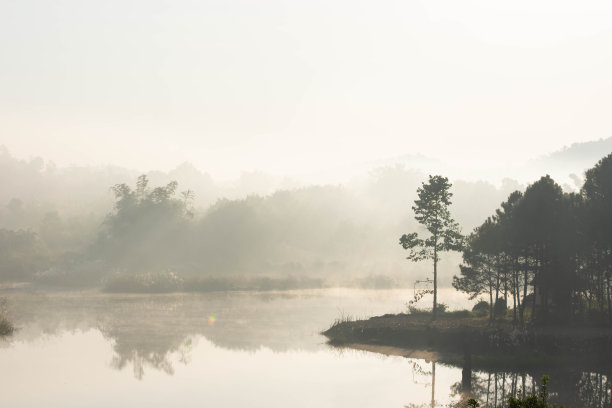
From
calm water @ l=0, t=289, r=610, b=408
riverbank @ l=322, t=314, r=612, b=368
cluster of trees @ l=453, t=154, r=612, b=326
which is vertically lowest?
calm water @ l=0, t=289, r=610, b=408

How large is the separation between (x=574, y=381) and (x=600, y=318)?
2032 cm

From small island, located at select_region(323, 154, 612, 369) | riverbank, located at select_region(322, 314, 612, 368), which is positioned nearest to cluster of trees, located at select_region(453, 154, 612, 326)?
small island, located at select_region(323, 154, 612, 369)

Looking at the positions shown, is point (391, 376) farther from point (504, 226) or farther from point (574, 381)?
point (504, 226)

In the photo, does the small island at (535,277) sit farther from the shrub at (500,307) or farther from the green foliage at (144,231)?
the green foliage at (144,231)

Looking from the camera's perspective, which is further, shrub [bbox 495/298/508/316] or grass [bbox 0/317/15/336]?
shrub [bbox 495/298/508/316]

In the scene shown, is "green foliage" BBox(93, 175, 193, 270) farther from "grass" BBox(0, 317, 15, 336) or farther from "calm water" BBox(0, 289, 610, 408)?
"grass" BBox(0, 317, 15, 336)

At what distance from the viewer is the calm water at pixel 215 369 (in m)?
33.7

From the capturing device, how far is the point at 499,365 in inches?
1629

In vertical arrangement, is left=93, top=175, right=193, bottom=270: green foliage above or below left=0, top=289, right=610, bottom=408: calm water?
above

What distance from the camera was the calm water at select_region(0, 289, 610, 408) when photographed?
33719 mm

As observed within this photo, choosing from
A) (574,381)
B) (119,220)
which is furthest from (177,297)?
(574,381)

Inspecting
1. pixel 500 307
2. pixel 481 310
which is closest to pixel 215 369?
pixel 500 307

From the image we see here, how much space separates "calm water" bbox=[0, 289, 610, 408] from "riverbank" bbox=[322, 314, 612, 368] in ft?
7.21

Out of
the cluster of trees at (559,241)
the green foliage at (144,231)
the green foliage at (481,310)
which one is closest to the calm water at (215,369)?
the green foliage at (481,310)
